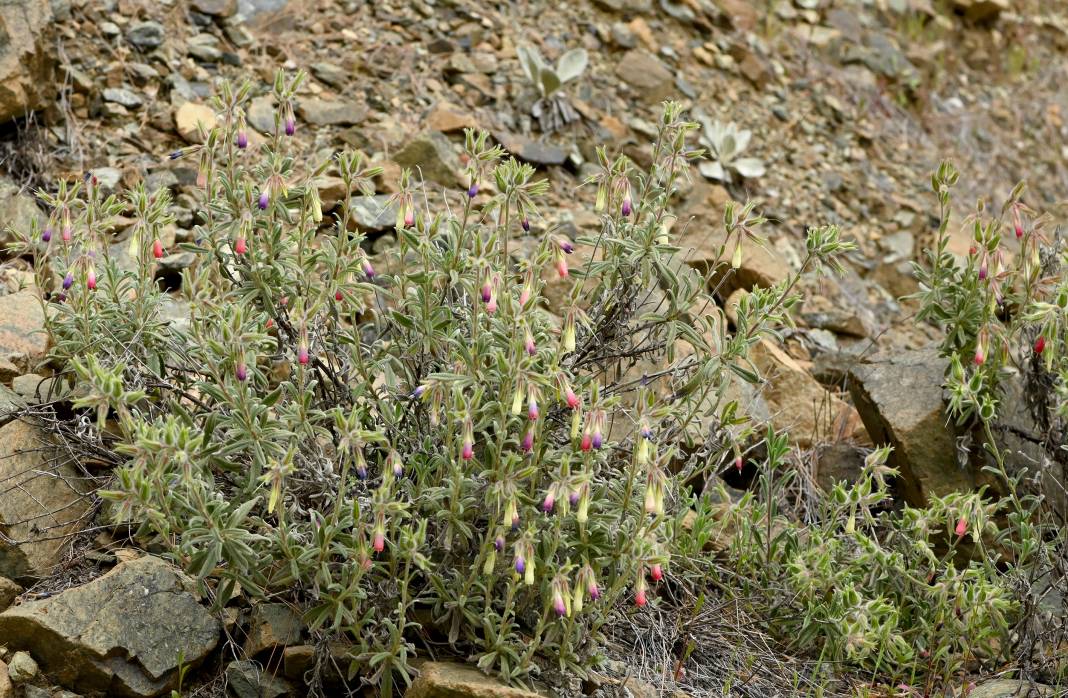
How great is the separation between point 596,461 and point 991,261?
1742 mm

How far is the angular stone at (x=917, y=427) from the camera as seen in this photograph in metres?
4.37

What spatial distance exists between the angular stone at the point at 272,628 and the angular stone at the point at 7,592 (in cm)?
73

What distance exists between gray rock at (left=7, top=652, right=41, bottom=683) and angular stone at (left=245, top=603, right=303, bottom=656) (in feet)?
1.98

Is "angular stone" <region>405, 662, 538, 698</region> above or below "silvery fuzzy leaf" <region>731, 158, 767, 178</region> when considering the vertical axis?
above

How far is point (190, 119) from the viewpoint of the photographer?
5539mm

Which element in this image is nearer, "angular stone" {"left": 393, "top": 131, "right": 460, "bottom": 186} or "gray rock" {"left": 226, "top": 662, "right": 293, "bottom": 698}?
"gray rock" {"left": 226, "top": 662, "right": 293, "bottom": 698}

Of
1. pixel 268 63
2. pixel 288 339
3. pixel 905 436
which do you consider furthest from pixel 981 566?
pixel 268 63

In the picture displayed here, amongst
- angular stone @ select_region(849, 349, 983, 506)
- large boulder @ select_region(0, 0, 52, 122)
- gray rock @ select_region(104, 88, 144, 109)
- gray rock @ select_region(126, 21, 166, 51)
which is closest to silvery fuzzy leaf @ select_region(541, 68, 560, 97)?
gray rock @ select_region(126, 21, 166, 51)

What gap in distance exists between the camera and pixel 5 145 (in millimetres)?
5117

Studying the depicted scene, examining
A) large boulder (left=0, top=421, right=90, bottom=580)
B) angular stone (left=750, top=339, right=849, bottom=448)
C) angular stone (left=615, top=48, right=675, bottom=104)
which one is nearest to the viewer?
large boulder (left=0, top=421, right=90, bottom=580)

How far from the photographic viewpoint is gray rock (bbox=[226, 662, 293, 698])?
334 cm

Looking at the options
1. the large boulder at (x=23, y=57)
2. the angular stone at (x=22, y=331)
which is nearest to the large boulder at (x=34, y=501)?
the angular stone at (x=22, y=331)

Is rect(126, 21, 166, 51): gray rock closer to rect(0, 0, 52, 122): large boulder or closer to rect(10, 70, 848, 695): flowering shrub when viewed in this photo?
rect(0, 0, 52, 122): large boulder

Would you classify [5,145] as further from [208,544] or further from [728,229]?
[728,229]
